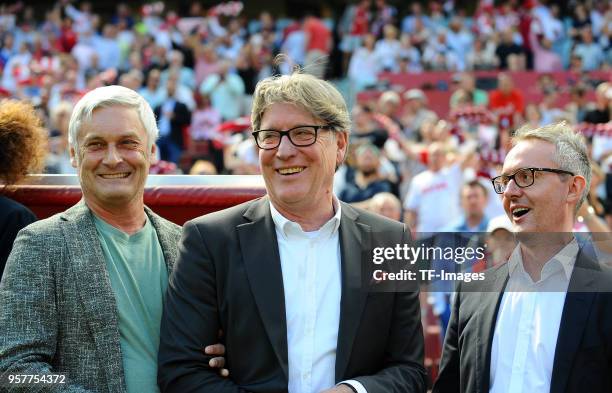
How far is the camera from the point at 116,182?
2.70m

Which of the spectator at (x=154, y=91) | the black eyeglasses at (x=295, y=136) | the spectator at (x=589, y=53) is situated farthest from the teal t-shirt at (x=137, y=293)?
the spectator at (x=589, y=53)

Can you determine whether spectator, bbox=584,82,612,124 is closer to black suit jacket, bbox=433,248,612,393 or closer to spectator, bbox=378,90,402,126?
spectator, bbox=378,90,402,126

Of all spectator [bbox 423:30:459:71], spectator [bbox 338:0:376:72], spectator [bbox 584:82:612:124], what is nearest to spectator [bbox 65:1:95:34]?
spectator [bbox 338:0:376:72]

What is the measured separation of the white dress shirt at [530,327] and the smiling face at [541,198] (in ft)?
0.31

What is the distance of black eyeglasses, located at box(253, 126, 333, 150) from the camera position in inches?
103

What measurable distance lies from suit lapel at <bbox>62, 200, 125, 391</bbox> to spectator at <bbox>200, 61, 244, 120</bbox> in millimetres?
10213

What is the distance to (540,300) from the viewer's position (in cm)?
260

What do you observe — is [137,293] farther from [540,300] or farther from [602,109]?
[602,109]

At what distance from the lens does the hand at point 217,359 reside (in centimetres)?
253

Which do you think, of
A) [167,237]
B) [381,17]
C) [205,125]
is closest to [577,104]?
[205,125]

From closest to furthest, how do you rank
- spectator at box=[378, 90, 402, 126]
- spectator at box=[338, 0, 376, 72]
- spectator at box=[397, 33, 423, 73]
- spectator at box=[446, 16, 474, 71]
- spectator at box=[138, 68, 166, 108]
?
spectator at box=[378, 90, 402, 126] → spectator at box=[138, 68, 166, 108] → spectator at box=[397, 33, 423, 73] → spectator at box=[446, 16, 474, 71] → spectator at box=[338, 0, 376, 72]

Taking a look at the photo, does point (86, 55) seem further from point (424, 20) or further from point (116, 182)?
point (116, 182)

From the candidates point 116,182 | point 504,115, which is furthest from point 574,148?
point 504,115

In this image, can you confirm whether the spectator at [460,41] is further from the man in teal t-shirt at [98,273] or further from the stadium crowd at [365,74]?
the man in teal t-shirt at [98,273]
